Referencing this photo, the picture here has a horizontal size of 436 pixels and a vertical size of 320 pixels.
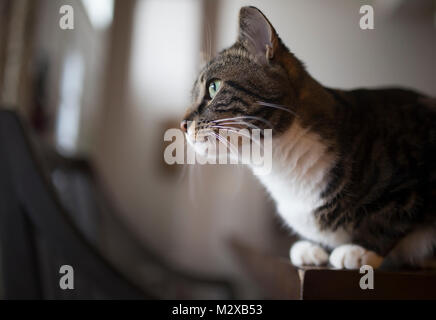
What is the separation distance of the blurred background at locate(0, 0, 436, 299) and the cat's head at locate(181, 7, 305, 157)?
142 millimetres

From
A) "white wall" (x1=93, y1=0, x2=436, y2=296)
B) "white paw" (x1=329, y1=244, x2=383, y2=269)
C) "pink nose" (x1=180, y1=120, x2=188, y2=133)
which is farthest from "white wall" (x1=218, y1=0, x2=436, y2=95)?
"white paw" (x1=329, y1=244, x2=383, y2=269)

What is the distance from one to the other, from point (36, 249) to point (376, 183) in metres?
0.57

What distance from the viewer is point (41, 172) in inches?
23.3

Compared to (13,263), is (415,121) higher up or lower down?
higher up

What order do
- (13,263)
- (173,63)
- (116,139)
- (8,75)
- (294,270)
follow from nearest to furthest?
(294,270) < (13,263) < (173,63) < (8,75) < (116,139)

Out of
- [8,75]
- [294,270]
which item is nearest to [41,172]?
[294,270]

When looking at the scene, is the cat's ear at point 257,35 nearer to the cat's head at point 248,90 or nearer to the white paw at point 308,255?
the cat's head at point 248,90

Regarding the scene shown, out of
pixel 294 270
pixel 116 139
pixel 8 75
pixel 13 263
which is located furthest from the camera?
pixel 116 139

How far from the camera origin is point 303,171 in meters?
0.47

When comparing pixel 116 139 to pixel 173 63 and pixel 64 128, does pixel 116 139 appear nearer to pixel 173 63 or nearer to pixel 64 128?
pixel 64 128

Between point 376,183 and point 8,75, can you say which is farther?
point 8,75

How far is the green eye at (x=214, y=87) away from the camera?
0.44 meters

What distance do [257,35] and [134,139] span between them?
1.09 metres

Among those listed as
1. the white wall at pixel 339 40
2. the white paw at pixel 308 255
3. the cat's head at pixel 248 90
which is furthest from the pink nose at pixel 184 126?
the white paw at pixel 308 255
